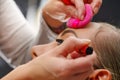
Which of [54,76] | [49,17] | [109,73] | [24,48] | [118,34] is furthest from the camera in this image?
[24,48]

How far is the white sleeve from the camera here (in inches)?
47.0

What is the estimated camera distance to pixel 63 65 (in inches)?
24.0

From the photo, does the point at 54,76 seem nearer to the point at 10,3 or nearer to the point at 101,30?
the point at 101,30

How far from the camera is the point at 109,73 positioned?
76 cm

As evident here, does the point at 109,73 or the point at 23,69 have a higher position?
the point at 23,69

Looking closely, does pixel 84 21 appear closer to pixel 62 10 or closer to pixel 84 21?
pixel 84 21

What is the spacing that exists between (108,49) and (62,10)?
0.63 feet

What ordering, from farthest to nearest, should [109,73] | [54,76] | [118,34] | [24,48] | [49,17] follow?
[24,48], [49,17], [118,34], [109,73], [54,76]

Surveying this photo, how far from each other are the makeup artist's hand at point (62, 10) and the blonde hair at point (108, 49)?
75 mm

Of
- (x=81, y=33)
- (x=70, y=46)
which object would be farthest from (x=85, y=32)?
(x=70, y=46)

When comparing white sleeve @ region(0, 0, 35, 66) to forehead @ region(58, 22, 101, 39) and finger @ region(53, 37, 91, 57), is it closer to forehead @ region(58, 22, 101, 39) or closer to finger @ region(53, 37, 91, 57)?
forehead @ region(58, 22, 101, 39)

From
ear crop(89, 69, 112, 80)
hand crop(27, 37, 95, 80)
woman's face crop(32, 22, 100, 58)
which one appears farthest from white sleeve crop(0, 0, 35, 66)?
hand crop(27, 37, 95, 80)

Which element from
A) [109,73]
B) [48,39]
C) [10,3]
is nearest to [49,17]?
[48,39]

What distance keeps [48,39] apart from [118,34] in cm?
Result: 36
